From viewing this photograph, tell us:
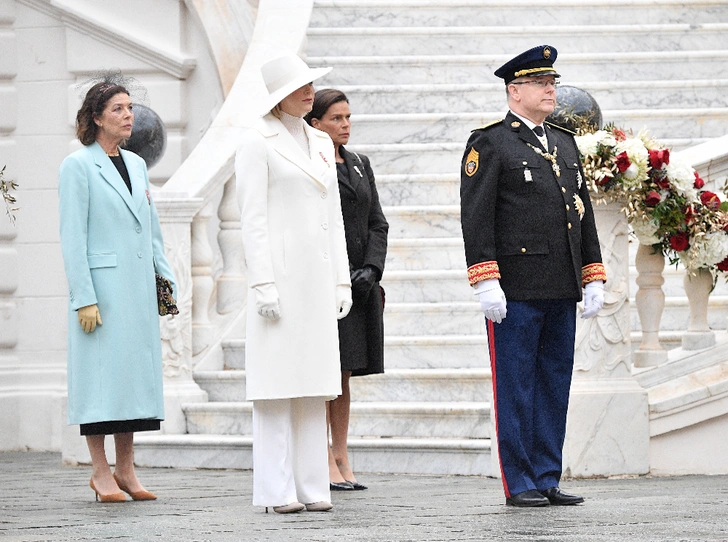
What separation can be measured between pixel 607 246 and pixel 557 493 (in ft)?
5.58

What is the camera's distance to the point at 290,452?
20.7 ft

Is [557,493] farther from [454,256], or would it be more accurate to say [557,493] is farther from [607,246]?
[454,256]

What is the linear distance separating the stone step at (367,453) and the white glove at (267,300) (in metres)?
1.98

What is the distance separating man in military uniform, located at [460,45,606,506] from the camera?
6297mm

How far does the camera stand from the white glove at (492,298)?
618 cm

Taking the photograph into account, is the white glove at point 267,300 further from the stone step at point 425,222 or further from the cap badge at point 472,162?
the stone step at point 425,222

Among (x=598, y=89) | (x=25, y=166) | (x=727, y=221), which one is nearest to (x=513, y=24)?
(x=598, y=89)

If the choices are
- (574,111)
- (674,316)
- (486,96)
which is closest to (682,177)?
(574,111)

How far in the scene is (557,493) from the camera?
6309 mm

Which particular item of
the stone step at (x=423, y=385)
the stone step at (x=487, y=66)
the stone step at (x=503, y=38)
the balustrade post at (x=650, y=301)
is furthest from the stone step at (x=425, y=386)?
the stone step at (x=503, y=38)

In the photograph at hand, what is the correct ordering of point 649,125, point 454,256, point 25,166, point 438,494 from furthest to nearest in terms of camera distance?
point 25,166
point 649,125
point 454,256
point 438,494

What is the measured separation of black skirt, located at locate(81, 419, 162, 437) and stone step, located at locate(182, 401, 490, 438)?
170 cm

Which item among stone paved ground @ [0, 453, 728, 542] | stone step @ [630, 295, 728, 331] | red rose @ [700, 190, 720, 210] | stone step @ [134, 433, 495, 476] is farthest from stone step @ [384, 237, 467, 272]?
red rose @ [700, 190, 720, 210]

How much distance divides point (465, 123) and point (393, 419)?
2.82 m
